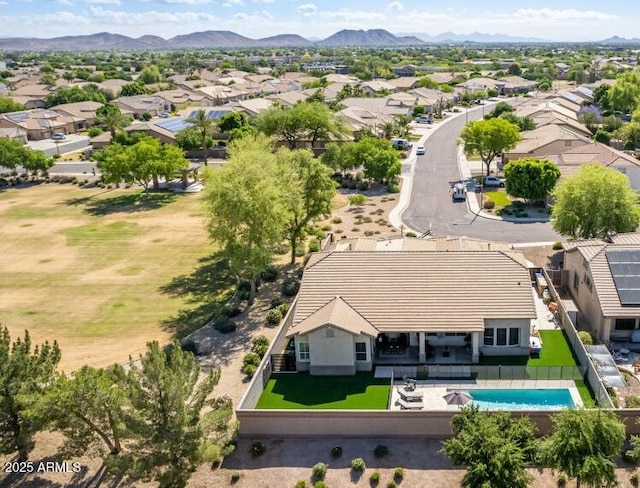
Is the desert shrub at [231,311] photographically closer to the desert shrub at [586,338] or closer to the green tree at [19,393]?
the green tree at [19,393]

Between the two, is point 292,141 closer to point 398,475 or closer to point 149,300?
point 149,300

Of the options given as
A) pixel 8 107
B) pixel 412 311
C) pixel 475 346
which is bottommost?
pixel 475 346

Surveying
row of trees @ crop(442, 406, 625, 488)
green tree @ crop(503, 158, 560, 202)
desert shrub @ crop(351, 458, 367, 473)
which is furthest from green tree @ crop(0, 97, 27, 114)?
row of trees @ crop(442, 406, 625, 488)

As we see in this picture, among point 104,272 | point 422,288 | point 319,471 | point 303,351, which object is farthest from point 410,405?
point 104,272

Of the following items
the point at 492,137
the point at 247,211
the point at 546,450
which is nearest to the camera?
the point at 546,450

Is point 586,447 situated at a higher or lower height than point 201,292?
higher

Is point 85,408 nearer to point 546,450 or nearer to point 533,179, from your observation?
point 546,450

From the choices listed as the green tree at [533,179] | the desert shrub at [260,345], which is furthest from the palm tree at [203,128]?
the desert shrub at [260,345]
